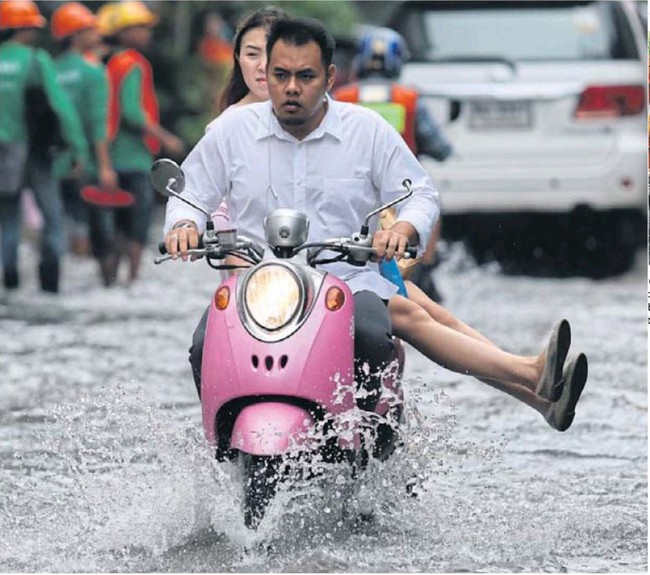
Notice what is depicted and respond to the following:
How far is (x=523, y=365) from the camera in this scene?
6.85m

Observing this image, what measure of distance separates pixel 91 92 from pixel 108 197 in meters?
0.83

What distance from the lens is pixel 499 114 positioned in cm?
1466

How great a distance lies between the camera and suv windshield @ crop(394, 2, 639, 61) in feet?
48.8

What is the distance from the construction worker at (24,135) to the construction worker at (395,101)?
9.81 feet

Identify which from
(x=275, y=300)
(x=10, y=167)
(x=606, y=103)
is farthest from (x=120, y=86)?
(x=275, y=300)

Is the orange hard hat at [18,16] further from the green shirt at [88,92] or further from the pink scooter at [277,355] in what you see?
the pink scooter at [277,355]

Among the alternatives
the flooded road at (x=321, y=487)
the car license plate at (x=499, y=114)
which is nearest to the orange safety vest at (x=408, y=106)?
the flooded road at (x=321, y=487)

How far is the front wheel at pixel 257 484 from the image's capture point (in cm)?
595

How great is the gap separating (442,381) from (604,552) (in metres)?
3.95

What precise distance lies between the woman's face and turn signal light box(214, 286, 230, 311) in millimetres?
1639

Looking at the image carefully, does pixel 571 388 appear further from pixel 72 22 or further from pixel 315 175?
pixel 72 22

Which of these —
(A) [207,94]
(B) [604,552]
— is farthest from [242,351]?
(A) [207,94]

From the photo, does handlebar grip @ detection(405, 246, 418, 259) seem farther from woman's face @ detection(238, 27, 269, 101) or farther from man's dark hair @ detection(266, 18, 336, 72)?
woman's face @ detection(238, 27, 269, 101)

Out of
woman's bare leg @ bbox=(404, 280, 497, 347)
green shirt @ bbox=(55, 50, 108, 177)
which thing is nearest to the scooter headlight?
woman's bare leg @ bbox=(404, 280, 497, 347)
